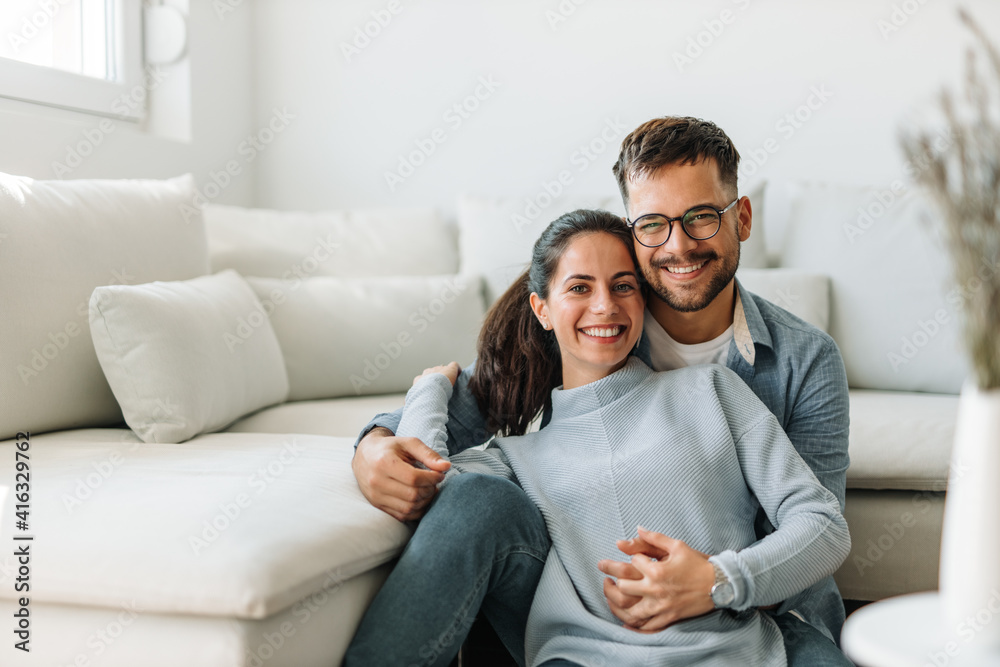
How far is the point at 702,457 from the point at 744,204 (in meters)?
0.49

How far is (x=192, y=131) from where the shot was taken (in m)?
2.66

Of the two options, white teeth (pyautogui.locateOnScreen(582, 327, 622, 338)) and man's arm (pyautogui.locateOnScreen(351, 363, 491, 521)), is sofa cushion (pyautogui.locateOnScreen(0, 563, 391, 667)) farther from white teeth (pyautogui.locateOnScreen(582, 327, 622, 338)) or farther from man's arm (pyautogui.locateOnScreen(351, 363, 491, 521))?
white teeth (pyautogui.locateOnScreen(582, 327, 622, 338))

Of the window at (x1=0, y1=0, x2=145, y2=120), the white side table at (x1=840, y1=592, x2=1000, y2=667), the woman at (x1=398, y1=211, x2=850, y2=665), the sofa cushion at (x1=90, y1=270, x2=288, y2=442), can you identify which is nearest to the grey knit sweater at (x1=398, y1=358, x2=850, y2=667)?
the woman at (x1=398, y1=211, x2=850, y2=665)

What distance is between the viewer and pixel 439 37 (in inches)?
113

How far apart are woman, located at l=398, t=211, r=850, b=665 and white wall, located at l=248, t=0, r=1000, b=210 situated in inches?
55.9

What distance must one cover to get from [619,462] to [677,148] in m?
0.52

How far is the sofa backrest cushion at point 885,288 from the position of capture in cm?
217

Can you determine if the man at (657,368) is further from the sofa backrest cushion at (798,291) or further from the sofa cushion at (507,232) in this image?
the sofa cushion at (507,232)

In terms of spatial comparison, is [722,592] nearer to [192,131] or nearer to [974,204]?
[974,204]

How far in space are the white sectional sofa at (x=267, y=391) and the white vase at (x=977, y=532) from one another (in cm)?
72

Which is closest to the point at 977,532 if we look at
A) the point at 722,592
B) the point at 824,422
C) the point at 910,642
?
the point at 910,642

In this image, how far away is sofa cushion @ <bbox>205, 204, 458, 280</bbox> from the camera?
244cm

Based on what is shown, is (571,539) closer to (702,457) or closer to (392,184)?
(702,457)

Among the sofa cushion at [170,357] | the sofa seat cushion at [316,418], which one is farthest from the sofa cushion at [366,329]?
the sofa cushion at [170,357]
